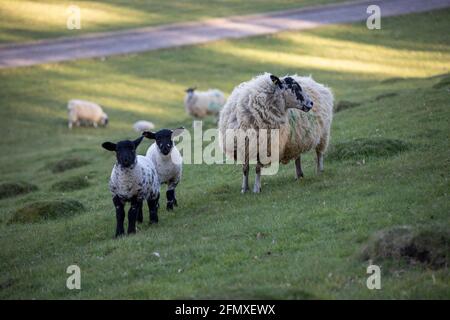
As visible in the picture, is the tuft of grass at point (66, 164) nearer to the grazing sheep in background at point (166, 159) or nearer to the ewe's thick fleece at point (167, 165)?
the grazing sheep in background at point (166, 159)

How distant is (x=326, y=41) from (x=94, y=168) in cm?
3104

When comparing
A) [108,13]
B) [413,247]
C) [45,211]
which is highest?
[108,13]

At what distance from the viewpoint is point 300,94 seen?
1770 cm

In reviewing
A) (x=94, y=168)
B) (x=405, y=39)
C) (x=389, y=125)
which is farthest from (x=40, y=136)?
(x=405, y=39)

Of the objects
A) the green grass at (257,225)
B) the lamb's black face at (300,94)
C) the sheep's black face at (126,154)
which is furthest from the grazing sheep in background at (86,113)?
the sheep's black face at (126,154)

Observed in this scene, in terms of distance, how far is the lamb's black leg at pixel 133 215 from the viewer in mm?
15188

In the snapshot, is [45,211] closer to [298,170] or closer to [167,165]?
[167,165]

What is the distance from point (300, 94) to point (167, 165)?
3850mm

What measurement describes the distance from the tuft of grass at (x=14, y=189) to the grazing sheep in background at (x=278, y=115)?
9.75 metres

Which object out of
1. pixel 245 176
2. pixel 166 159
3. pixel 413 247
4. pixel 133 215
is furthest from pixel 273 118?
pixel 413 247

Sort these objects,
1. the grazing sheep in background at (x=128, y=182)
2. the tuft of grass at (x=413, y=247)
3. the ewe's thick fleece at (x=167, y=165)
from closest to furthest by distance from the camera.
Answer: the tuft of grass at (x=413, y=247) < the grazing sheep in background at (x=128, y=182) < the ewe's thick fleece at (x=167, y=165)

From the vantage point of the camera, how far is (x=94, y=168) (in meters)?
27.2

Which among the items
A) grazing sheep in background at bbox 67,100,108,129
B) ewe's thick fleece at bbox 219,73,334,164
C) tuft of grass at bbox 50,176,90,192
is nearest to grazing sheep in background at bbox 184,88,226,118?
grazing sheep in background at bbox 67,100,108,129

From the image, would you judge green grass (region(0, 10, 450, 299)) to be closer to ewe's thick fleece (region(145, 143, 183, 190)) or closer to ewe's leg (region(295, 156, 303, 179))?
ewe's leg (region(295, 156, 303, 179))
